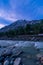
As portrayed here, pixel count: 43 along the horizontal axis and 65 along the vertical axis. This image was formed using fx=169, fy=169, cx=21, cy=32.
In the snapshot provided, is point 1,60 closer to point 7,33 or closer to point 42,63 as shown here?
point 42,63

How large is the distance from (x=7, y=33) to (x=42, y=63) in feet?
51.0

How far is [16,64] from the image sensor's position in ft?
26.7

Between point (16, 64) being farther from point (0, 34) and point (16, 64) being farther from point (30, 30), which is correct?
point (0, 34)

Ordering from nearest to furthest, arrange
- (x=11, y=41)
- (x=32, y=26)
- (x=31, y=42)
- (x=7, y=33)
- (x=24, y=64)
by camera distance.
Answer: (x=24, y=64) < (x=32, y=26) < (x=7, y=33) < (x=31, y=42) < (x=11, y=41)

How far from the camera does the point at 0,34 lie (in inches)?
1048

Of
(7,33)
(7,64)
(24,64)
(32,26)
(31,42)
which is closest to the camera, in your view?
(7,64)

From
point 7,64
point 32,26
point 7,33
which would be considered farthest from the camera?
point 7,33

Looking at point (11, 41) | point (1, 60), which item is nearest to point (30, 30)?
point (1, 60)

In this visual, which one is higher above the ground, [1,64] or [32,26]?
[32,26]

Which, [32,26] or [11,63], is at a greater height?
[32,26]

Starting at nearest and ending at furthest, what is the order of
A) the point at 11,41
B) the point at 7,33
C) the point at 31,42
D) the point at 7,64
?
the point at 7,64
the point at 7,33
the point at 31,42
the point at 11,41

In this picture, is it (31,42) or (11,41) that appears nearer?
(31,42)

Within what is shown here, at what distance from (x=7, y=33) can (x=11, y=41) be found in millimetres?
6210

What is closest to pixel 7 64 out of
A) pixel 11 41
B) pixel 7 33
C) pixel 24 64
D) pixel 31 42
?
pixel 24 64
